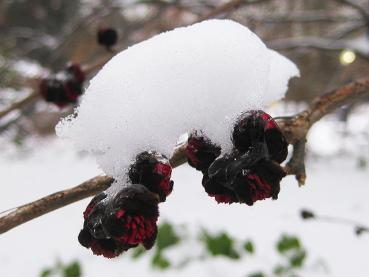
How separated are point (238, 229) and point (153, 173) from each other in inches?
108

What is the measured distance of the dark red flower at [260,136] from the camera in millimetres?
552

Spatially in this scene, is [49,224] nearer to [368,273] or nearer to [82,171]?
[368,273]

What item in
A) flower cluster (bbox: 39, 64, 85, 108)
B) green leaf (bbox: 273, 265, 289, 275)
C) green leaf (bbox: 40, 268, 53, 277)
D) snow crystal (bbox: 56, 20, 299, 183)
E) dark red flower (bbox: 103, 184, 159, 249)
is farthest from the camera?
green leaf (bbox: 40, 268, 53, 277)

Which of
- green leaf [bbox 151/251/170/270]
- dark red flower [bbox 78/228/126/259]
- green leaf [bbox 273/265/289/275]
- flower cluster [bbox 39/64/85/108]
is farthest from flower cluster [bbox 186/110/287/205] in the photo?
green leaf [bbox 151/251/170/270]

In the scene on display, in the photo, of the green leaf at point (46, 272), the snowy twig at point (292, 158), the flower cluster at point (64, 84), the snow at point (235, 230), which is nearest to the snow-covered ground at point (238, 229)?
the snow at point (235, 230)

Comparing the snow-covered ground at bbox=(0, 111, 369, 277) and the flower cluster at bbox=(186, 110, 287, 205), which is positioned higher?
the snow-covered ground at bbox=(0, 111, 369, 277)

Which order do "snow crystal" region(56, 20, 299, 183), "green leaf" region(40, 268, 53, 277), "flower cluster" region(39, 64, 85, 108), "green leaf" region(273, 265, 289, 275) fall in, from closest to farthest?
"snow crystal" region(56, 20, 299, 183), "flower cluster" region(39, 64, 85, 108), "green leaf" region(273, 265, 289, 275), "green leaf" region(40, 268, 53, 277)

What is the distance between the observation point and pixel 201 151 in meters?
0.60

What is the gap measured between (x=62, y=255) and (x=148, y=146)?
8.68ft

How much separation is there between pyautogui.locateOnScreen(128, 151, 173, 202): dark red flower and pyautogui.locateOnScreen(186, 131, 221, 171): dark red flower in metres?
0.04

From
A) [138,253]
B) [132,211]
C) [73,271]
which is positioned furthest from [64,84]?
[138,253]

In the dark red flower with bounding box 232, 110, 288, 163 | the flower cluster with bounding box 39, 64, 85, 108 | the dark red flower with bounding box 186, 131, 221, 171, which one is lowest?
the dark red flower with bounding box 232, 110, 288, 163

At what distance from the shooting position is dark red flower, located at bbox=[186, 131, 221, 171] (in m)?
0.60

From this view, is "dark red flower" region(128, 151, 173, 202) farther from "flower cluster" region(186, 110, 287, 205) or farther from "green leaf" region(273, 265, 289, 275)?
"green leaf" region(273, 265, 289, 275)
